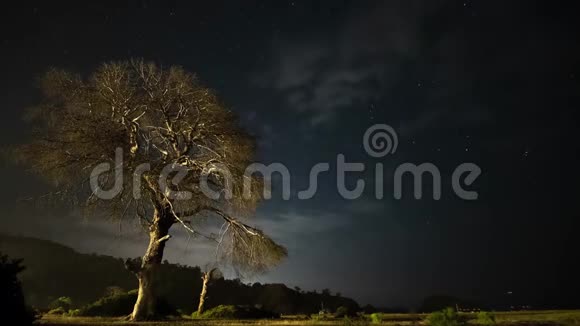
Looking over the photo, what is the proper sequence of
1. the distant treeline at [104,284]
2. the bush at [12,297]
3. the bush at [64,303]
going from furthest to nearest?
1. the distant treeline at [104,284]
2. the bush at [64,303]
3. the bush at [12,297]

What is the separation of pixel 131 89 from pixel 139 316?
10.8 m

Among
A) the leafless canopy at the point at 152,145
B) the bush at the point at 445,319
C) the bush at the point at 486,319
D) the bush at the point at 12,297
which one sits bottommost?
the bush at the point at 486,319

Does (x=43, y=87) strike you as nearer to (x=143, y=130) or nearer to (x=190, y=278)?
(x=143, y=130)

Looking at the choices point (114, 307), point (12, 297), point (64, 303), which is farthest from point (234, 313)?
point (64, 303)

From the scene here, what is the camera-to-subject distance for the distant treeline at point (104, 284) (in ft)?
268

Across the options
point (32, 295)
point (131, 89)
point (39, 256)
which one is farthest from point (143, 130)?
point (39, 256)

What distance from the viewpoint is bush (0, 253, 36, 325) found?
25.7ft

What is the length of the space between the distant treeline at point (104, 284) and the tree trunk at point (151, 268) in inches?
2071

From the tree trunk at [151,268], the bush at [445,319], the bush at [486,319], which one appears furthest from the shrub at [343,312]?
the bush at [445,319]

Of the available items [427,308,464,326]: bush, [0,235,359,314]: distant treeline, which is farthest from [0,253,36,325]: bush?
[0,235,359,314]: distant treeline

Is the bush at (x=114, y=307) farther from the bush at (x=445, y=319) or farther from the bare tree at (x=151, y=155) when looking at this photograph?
the bush at (x=445, y=319)

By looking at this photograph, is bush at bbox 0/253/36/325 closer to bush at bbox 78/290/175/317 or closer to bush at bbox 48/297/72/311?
bush at bbox 78/290/175/317

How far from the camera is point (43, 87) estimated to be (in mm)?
20266

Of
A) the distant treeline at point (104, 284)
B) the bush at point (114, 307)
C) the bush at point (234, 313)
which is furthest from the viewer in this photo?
the distant treeline at point (104, 284)
